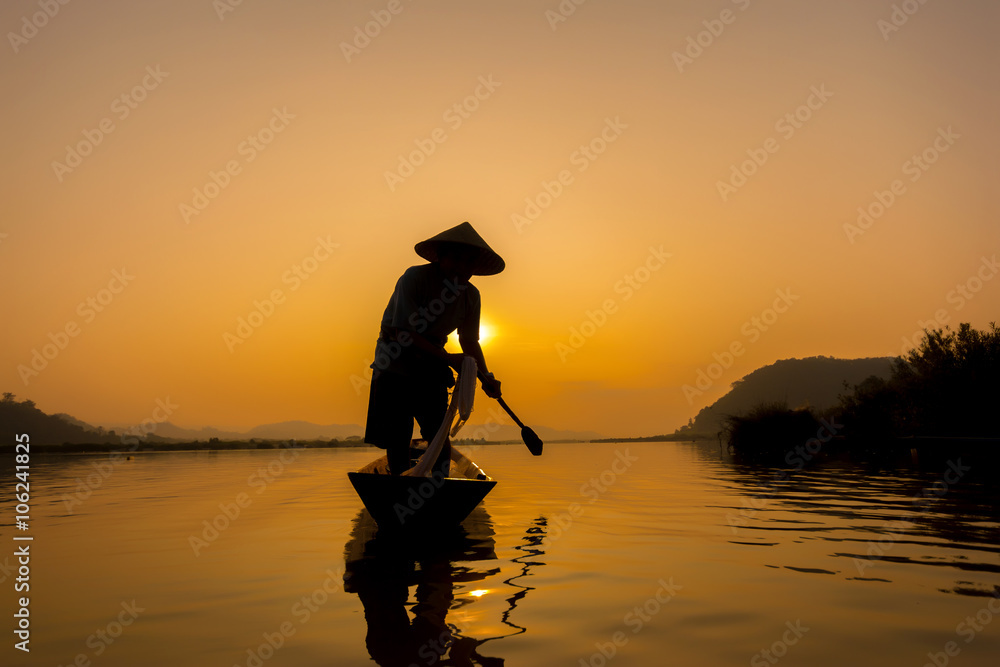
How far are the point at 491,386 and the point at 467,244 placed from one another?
151cm

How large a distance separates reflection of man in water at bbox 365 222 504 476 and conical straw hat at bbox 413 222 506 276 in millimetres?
11

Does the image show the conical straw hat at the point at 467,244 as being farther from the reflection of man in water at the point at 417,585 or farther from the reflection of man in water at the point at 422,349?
the reflection of man in water at the point at 417,585

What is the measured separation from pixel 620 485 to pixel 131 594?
29.3 ft

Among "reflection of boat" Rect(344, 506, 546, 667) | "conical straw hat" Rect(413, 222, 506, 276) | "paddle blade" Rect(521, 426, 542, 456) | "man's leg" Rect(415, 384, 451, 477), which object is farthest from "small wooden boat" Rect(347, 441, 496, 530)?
"conical straw hat" Rect(413, 222, 506, 276)

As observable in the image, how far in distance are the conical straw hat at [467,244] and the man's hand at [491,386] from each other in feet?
4.06

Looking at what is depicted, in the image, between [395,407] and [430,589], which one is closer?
[430,589]

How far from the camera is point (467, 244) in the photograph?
6441mm

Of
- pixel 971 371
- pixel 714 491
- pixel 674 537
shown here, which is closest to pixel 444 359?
pixel 674 537

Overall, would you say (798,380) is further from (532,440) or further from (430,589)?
(430,589)

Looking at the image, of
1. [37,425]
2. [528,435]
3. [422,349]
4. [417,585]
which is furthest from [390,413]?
[37,425]

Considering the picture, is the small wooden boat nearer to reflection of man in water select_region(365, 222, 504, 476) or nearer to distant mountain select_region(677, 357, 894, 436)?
reflection of man in water select_region(365, 222, 504, 476)

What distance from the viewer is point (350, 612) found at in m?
3.31

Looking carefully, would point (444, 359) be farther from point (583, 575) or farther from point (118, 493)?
point (118, 493)

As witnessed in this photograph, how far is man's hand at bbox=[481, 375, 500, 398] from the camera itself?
259 inches
